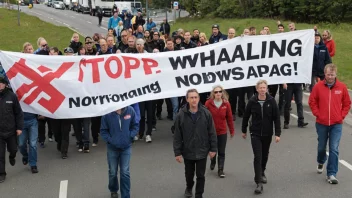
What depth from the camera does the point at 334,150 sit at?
21.1ft

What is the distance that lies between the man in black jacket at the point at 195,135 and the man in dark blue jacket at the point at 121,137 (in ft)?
2.17

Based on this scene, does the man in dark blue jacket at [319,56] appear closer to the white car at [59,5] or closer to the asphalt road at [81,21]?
the asphalt road at [81,21]

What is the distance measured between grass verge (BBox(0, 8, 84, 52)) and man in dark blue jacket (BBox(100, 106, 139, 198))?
16691mm

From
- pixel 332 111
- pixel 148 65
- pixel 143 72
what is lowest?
pixel 332 111

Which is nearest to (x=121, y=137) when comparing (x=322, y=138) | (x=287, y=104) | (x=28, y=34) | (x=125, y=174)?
(x=125, y=174)

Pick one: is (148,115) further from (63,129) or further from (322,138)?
(322,138)

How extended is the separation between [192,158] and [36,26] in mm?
30292

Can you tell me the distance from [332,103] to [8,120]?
506 cm

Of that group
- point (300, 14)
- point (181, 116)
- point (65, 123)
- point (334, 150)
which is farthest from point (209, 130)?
point (300, 14)

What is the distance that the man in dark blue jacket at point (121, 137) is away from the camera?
5.84 m

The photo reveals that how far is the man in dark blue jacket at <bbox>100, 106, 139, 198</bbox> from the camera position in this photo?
230 inches

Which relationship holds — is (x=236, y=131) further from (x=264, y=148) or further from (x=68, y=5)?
(x=68, y=5)

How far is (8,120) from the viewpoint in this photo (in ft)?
22.5

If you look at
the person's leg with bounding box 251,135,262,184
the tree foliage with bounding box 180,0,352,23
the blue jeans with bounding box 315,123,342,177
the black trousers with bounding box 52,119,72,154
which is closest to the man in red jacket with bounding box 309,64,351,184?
the blue jeans with bounding box 315,123,342,177
